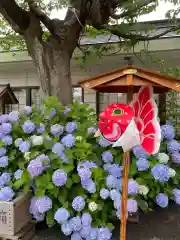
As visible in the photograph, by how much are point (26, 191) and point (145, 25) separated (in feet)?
12.0

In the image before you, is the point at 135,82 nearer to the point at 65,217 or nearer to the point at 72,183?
the point at 72,183

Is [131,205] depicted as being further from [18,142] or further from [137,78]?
[18,142]

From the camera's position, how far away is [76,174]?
2498 mm

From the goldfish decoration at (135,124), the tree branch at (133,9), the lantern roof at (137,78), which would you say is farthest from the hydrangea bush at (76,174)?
the tree branch at (133,9)

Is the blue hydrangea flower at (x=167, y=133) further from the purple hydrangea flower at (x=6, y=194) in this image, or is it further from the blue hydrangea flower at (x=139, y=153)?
the purple hydrangea flower at (x=6, y=194)

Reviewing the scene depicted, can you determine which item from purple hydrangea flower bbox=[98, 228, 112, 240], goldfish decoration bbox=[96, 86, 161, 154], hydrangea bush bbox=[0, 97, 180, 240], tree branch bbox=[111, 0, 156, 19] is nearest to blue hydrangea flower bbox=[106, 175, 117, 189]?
hydrangea bush bbox=[0, 97, 180, 240]

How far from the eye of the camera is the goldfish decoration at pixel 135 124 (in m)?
1.90

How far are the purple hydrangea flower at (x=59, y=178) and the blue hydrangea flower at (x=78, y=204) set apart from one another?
0.64ft

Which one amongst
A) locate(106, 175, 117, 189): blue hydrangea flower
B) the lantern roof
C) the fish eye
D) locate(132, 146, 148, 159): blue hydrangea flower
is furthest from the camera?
locate(132, 146, 148, 159): blue hydrangea flower

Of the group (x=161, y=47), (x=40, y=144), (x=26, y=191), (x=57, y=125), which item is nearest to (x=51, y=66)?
(x=57, y=125)

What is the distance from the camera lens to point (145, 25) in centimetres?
464

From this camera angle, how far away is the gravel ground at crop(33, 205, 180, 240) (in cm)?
258

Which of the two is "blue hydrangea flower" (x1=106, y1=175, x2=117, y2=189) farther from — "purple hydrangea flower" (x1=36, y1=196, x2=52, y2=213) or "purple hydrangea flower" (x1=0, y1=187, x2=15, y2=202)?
"purple hydrangea flower" (x1=0, y1=187, x2=15, y2=202)

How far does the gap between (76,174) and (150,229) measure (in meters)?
1.05
